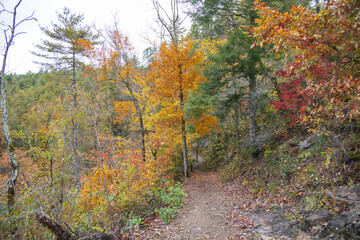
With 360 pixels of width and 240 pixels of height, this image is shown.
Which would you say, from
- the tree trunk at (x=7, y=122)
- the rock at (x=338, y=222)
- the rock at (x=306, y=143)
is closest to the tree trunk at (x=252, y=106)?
the rock at (x=306, y=143)

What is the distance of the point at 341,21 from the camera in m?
3.06

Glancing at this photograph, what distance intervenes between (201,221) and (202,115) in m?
6.40

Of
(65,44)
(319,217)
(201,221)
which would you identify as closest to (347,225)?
(319,217)

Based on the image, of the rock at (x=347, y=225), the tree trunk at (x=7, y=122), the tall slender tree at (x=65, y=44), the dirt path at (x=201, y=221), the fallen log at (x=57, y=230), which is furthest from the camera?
the tall slender tree at (x=65, y=44)

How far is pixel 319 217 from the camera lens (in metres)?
4.02

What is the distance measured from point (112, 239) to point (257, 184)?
5854 mm

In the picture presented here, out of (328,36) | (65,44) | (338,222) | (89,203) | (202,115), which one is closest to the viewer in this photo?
(328,36)

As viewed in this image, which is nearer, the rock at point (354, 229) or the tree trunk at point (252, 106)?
the rock at point (354, 229)

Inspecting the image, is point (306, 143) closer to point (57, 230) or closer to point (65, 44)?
point (57, 230)

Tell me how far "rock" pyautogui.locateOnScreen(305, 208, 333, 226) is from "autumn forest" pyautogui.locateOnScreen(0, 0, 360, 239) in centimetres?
10

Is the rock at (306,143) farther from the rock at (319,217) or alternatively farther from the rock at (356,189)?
the rock at (319,217)

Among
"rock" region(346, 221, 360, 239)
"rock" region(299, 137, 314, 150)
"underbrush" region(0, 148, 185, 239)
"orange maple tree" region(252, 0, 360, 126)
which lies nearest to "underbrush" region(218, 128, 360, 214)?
"rock" region(299, 137, 314, 150)

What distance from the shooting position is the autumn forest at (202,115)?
3666mm

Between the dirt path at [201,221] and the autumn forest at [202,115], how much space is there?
42 centimetres
